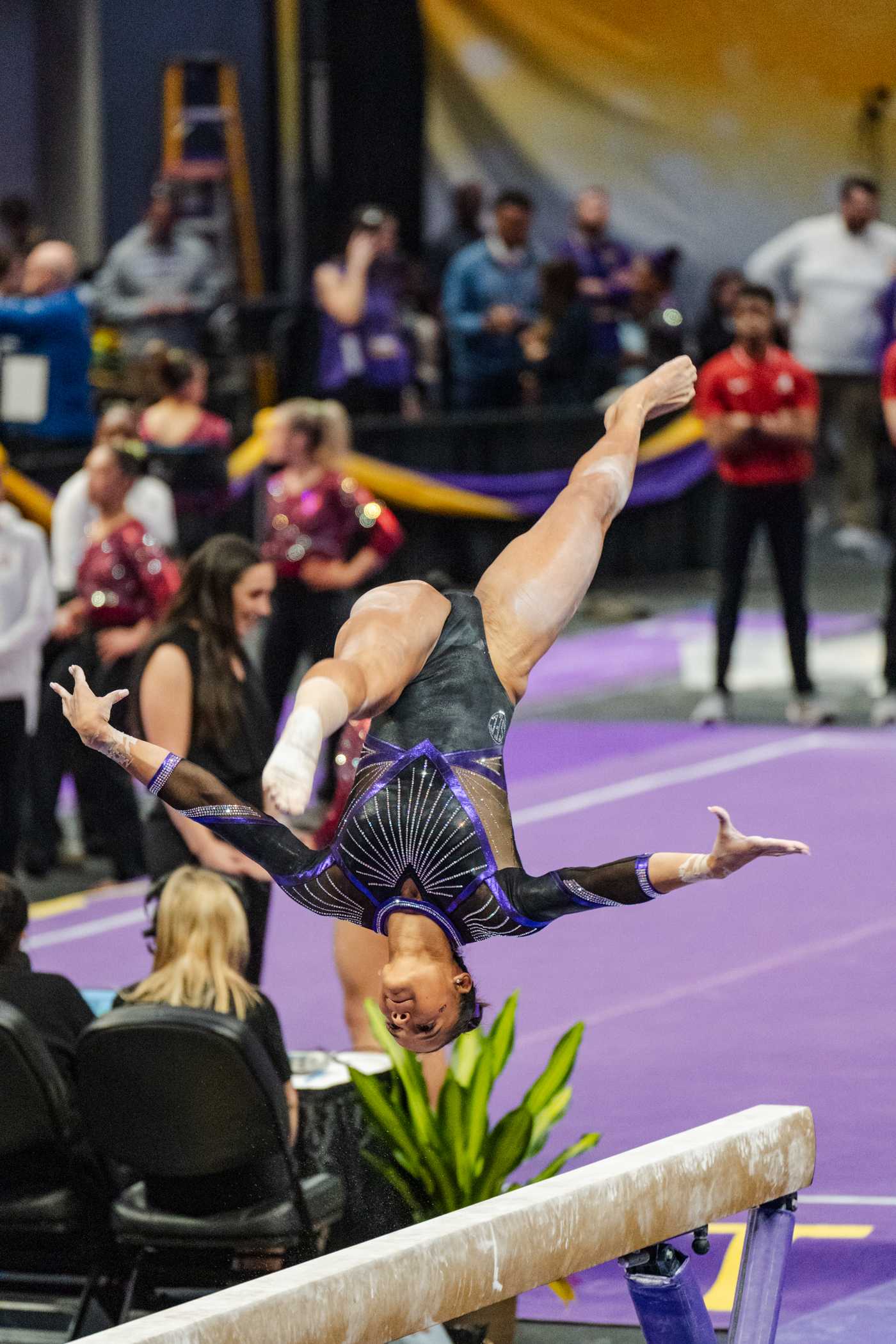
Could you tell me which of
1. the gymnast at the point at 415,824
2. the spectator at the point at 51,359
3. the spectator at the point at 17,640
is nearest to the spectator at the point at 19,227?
the spectator at the point at 51,359

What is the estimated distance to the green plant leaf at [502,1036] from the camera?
4.55 metres

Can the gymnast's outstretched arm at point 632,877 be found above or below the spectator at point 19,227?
below

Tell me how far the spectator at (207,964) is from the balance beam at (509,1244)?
1080 millimetres

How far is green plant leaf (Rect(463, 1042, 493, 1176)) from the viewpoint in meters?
4.42

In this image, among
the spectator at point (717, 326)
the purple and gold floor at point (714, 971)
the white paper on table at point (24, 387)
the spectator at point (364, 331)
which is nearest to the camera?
the purple and gold floor at point (714, 971)

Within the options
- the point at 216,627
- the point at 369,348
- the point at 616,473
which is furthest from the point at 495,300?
the point at 616,473

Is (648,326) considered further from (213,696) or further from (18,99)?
(213,696)

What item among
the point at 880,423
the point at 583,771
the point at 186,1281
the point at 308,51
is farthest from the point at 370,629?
the point at 308,51

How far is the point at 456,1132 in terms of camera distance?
4410 millimetres

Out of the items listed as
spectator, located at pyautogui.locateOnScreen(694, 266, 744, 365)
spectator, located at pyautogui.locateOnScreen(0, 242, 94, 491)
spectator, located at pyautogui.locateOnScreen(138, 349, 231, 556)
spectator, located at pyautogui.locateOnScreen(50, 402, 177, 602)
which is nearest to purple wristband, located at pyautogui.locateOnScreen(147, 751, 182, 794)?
spectator, located at pyautogui.locateOnScreen(50, 402, 177, 602)

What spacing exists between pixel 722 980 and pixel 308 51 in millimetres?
9663

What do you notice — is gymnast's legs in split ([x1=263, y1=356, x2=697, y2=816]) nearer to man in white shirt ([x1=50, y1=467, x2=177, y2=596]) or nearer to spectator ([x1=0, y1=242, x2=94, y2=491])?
man in white shirt ([x1=50, y1=467, x2=177, y2=596])

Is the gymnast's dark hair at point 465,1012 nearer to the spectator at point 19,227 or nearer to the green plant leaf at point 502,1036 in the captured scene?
the green plant leaf at point 502,1036

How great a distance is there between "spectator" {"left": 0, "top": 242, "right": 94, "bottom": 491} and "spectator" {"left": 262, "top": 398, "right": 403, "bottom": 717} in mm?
2118
